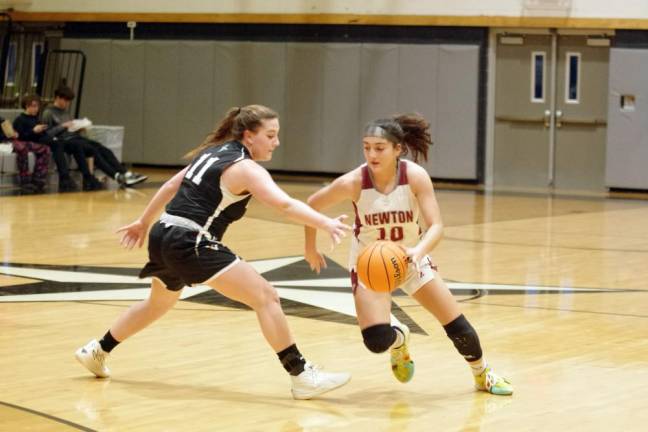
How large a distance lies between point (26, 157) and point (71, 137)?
2.62 ft

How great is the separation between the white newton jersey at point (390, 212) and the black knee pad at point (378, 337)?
0.50m

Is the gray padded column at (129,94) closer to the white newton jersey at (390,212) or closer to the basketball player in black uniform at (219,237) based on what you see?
the basketball player in black uniform at (219,237)

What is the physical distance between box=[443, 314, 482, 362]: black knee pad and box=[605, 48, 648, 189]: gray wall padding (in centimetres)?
1397

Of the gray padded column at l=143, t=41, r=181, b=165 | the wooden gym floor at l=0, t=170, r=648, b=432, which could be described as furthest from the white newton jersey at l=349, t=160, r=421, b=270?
the gray padded column at l=143, t=41, r=181, b=165

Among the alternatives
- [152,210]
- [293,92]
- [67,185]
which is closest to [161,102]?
[293,92]

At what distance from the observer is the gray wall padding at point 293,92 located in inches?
827

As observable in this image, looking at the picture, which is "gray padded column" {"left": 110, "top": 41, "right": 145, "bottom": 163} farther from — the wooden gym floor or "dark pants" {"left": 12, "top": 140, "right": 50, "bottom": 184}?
the wooden gym floor

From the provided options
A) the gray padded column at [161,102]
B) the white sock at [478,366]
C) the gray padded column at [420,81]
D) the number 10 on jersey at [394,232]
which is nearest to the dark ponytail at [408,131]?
the number 10 on jersey at [394,232]

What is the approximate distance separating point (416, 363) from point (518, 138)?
46.0 feet

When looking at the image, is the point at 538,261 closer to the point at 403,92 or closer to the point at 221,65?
the point at 403,92

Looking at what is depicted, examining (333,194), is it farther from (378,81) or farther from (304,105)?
(304,105)

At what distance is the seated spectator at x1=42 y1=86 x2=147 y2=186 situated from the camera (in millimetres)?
18984

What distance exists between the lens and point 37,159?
19.3 metres

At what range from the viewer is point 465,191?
65.1 feet
